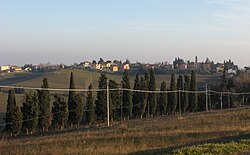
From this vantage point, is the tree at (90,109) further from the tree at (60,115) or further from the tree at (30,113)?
the tree at (30,113)

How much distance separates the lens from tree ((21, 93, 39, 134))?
4950cm

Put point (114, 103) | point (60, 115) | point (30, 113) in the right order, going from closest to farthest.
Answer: point (30, 113) < point (60, 115) < point (114, 103)

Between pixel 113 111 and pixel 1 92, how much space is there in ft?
92.4

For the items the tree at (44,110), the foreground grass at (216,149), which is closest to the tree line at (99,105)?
the tree at (44,110)

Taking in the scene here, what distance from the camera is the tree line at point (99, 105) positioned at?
1957 inches

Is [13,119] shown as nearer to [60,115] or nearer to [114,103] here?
[60,115]

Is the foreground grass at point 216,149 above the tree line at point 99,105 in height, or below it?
above

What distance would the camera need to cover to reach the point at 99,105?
5938 centimetres

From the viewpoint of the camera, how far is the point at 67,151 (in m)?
14.7

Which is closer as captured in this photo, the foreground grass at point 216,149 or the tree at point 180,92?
the foreground grass at point 216,149

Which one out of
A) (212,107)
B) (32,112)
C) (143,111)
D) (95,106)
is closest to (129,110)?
(143,111)

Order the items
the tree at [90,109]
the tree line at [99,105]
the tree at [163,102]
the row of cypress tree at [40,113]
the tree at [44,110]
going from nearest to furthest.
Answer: the row of cypress tree at [40,113] → the tree line at [99,105] → the tree at [44,110] → the tree at [90,109] → the tree at [163,102]

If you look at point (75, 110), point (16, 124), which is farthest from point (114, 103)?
point (16, 124)

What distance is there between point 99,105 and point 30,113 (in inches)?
456
